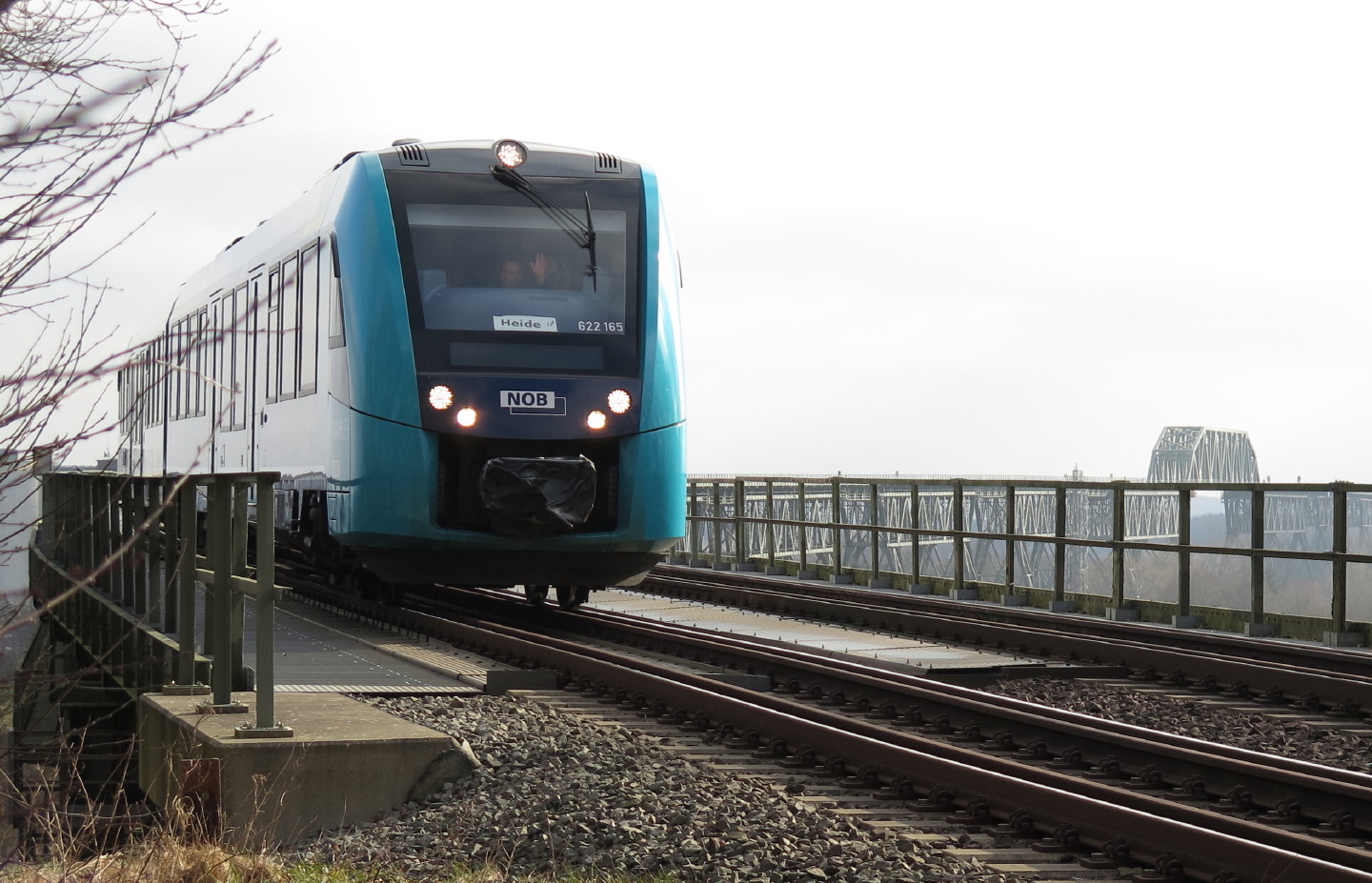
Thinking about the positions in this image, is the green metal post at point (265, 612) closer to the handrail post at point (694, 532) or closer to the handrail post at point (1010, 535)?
the handrail post at point (1010, 535)

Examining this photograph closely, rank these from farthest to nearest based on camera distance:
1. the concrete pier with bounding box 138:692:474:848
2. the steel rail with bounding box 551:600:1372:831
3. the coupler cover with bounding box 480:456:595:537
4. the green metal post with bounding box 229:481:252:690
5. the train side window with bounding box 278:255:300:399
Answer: the train side window with bounding box 278:255:300:399
the coupler cover with bounding box 480:456:595:537
the green metal post with bounding box 229:481:252:690
the concrete pier with bounding box 138:692:474:848
the steel rail with bounding box 551:600:1372:831

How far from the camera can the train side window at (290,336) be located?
13.7m

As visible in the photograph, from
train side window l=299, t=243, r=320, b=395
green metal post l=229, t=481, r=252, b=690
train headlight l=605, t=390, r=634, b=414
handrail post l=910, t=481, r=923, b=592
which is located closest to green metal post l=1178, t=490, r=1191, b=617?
handrail post l=910, t=481, r=923, b=592

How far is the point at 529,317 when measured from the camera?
11648mm

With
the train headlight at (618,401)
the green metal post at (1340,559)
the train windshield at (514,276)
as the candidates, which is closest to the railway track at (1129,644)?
the green metal post at (1340,559)

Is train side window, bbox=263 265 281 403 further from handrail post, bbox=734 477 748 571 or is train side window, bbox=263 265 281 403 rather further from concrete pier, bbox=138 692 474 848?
concrete pier, bbox=138 692 474 848

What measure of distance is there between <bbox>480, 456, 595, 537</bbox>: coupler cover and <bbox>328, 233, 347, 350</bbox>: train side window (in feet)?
5.21

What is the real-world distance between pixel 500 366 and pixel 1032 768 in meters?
5.80

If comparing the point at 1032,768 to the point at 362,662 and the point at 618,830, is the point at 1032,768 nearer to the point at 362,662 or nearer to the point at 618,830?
the point at 618,830

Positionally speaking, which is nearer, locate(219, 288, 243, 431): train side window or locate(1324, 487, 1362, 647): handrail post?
locate(1324, 487, 1362, 647): handrail post

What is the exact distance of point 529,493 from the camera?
1127 centimetres

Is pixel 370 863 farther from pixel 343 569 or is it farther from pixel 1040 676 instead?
pixel 343 569

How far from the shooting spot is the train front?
11.4 m

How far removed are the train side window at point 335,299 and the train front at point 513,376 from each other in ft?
0.45
